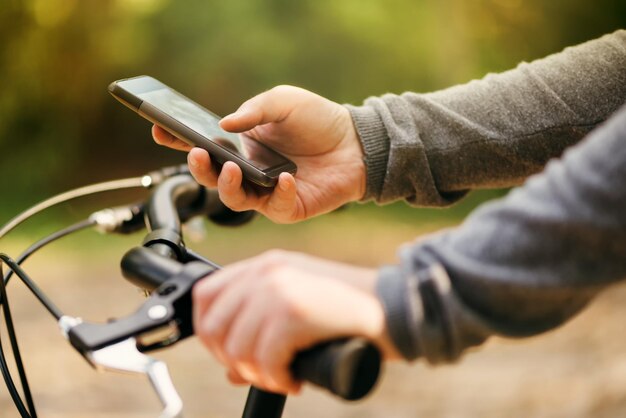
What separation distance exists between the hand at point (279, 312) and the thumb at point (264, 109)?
413mm

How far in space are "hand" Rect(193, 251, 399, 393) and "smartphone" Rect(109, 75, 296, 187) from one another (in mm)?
372

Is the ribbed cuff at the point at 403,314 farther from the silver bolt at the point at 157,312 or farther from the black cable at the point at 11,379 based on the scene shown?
the black cable at the point at 11,379

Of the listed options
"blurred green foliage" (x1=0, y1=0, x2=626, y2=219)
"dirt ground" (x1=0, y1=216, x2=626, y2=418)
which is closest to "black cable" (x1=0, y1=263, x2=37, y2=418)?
"dirt ground" (x1=0, y1=216, x2=626, y2=418)

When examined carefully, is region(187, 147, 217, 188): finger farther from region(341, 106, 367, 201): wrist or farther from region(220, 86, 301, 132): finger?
region(341, 106, 367, 201): wrist

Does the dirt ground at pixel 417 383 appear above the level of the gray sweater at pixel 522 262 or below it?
below

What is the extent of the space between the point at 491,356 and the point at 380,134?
1.76 m

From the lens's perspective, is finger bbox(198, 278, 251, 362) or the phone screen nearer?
finger bbox(198, 278, 251, 362)

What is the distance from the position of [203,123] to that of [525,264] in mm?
514

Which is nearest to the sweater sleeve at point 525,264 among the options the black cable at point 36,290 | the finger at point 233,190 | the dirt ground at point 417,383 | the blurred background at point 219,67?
the black cable at point 36,290

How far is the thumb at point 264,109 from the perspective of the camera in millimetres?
923

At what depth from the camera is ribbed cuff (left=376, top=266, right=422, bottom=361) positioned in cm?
51

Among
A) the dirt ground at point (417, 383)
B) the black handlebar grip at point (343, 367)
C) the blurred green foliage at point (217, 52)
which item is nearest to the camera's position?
the black handlebar grip at point (343, 367)

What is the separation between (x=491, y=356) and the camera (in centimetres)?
259

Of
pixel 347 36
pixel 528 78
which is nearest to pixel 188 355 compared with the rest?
pixel 528 78
